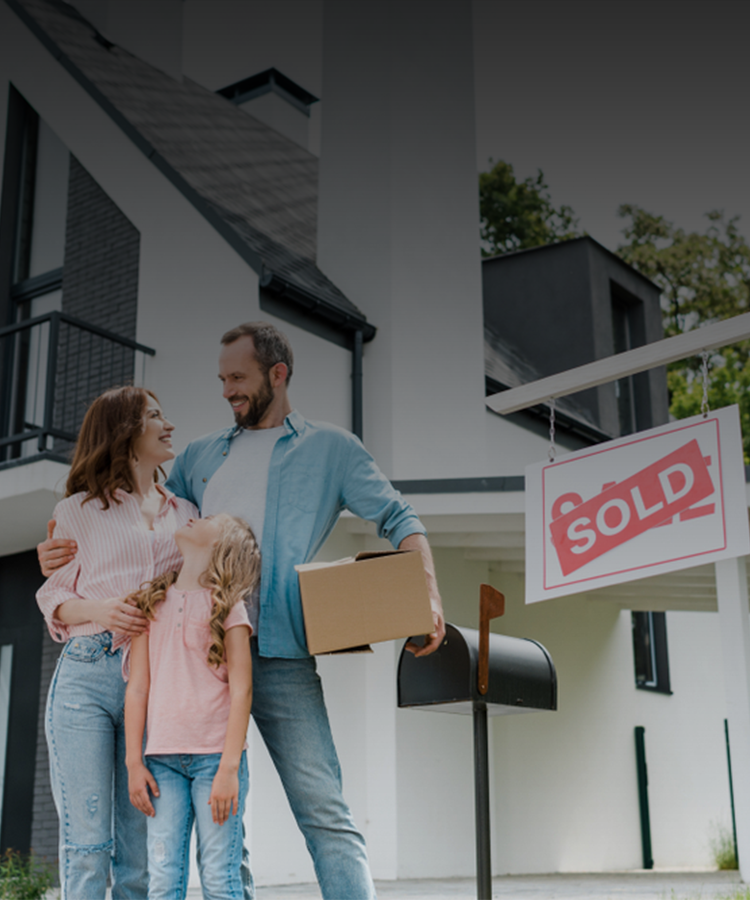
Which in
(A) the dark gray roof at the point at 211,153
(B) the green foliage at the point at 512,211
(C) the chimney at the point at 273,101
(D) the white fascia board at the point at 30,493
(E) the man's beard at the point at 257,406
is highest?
(B) the green foliage at the point at 512,211

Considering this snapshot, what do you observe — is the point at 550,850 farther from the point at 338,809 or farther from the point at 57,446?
the point at 338,809

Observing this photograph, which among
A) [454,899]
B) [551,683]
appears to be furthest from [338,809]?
[454,899]

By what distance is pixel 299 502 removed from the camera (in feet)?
10.5

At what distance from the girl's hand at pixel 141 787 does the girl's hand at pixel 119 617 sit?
38 centimetres

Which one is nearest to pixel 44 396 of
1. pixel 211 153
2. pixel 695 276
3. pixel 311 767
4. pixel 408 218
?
pixel 408 218

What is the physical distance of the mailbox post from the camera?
3.48m

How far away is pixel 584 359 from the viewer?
12.6 meters

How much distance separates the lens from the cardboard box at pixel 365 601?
2.88 m

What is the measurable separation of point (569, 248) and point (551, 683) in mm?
9764

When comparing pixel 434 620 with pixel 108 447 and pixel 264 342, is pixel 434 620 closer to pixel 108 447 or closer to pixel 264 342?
pixel 264 342

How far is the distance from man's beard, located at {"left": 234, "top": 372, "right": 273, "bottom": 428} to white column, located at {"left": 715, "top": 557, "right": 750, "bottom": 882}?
3715 millimetres

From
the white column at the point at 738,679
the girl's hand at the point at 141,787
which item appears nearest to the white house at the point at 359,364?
the white column at the point at 738,679

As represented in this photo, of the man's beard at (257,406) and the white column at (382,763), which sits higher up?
the man's beard at (257,406)

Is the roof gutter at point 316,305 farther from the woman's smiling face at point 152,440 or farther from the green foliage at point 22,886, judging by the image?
the woman's smiling face at point 152,440
